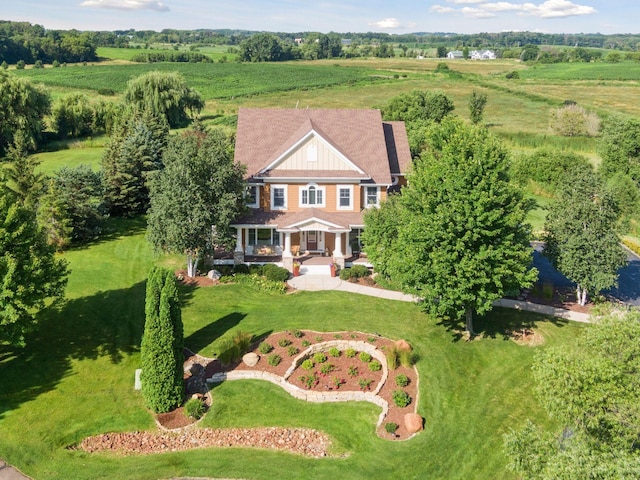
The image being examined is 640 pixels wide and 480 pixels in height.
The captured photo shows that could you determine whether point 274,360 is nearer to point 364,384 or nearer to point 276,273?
point 364,384

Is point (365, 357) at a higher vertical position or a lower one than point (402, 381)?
higher

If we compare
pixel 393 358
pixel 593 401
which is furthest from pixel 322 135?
pixel 593 401

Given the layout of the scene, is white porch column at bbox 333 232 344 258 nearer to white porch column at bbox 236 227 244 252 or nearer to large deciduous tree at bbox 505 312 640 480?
white porch column at bbox 236 227 244 252

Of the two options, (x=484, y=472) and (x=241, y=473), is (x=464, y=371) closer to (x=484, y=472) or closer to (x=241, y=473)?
(x=484, y=472)

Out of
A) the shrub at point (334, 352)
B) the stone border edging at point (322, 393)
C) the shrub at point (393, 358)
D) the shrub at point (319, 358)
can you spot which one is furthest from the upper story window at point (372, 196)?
the shrub at point (319, 358)

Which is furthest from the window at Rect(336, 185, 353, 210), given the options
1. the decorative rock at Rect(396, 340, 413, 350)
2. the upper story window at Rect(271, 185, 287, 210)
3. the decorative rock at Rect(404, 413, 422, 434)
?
the decorative rock at Rect(404, 413, 422, 434)

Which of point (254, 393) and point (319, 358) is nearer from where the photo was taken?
point (254, 393)
